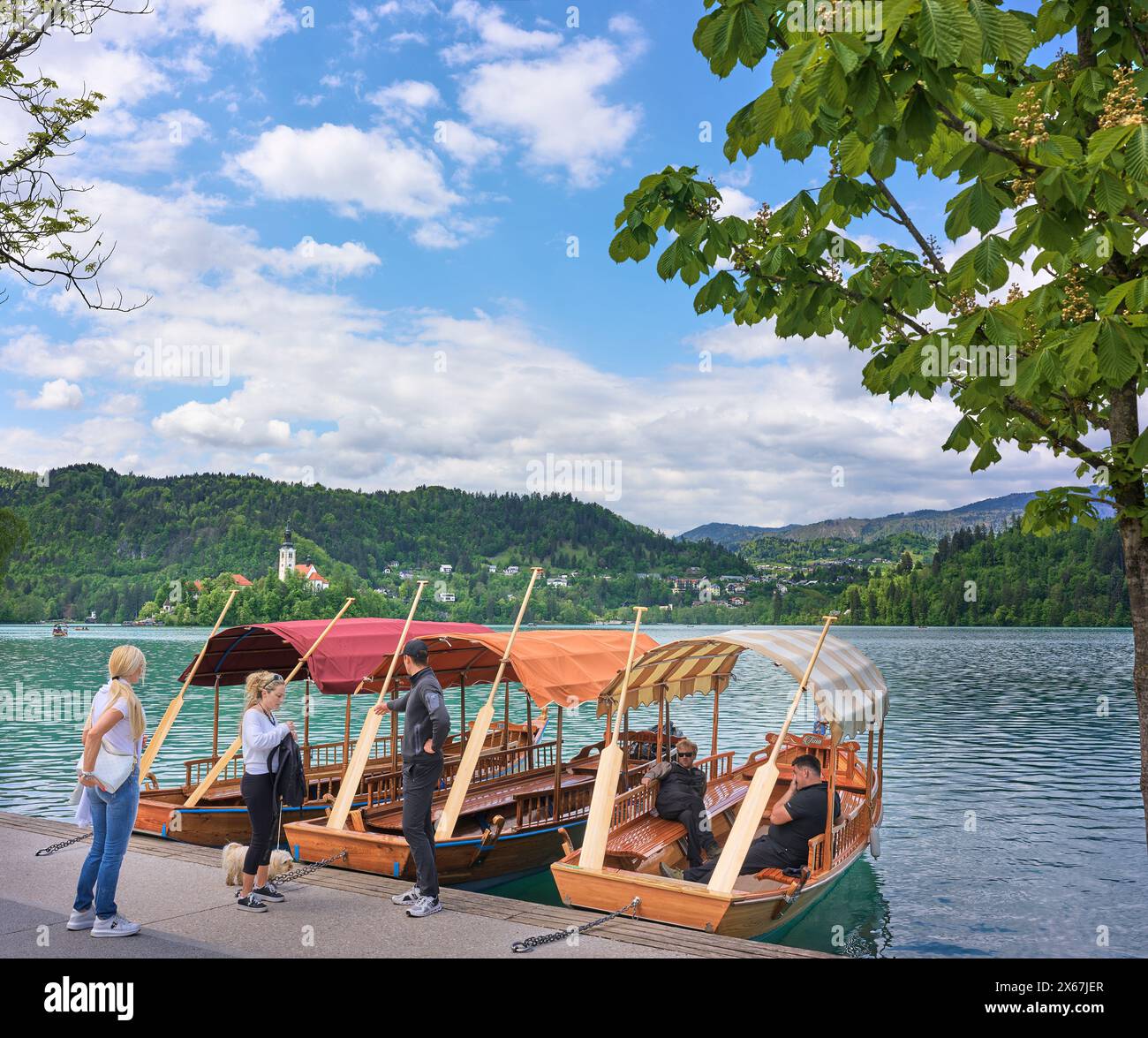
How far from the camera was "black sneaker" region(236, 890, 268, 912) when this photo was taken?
335 inches

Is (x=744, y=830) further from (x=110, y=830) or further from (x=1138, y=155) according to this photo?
(x=1138, y=155)

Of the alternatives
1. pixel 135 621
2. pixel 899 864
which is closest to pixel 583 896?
pixel 899 864

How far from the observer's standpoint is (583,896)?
357 inches

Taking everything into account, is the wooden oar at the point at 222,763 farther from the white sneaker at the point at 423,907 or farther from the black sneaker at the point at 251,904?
the white sneaker at the point at 423,907

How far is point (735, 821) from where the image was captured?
1080cm

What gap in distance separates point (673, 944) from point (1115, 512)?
15.6 ft

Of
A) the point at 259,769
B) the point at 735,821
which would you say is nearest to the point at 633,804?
the point at 735,821

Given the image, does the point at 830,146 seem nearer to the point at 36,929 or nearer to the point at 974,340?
the point at 974,340

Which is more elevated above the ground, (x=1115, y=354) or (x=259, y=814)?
(x=1115, y=354)

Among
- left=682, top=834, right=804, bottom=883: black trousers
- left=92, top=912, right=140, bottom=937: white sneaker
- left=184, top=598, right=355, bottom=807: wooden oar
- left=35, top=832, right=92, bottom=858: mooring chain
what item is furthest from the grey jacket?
left=35, top=832, right=92, bottom=858: mooring chain

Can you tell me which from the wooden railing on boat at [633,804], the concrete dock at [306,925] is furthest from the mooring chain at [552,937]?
the wooden railing on boat at [633,804]

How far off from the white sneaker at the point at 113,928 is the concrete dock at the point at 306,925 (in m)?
0.07

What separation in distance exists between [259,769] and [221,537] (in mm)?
131927

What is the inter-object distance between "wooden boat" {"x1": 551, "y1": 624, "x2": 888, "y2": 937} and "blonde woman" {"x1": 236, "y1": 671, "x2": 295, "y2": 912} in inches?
109
